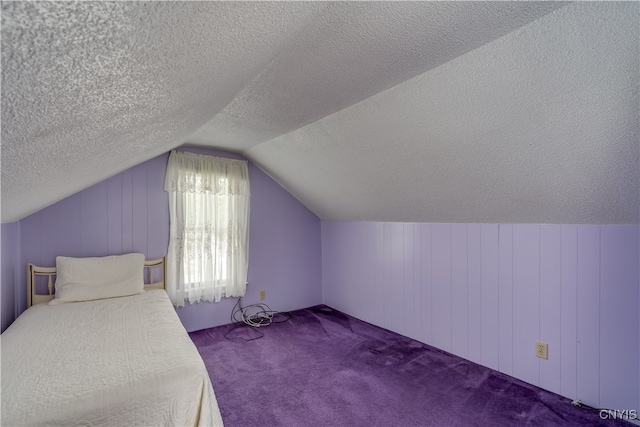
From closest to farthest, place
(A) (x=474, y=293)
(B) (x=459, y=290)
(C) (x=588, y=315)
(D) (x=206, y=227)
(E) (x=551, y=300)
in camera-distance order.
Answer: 1. (C) (x=588, y=315)
2. (E) (x=551, y=300)
3. (A) (x=474, y=293)
4. (B) (x=459, y=290)
5. (D) (x=206, y=227)

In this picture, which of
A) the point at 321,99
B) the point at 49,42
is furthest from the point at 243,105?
the point at 49,42

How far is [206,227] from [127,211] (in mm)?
767

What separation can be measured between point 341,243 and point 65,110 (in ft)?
11.4

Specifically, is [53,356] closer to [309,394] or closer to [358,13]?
[309,394]

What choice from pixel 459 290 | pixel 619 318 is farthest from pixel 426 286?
pixel 619 318

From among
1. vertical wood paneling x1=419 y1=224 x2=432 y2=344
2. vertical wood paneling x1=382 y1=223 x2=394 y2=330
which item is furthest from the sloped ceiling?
vertical wood paneling x1=382 y1=223 x2=394 y2=330

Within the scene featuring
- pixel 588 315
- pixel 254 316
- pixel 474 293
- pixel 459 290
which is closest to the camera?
pixel 588 315

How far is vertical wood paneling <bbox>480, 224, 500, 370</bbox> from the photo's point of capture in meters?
2.44

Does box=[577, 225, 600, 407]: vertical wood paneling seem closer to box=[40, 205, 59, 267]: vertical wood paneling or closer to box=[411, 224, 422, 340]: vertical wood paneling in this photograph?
box=[411, 224, 422, 340]: vertical wood paneling

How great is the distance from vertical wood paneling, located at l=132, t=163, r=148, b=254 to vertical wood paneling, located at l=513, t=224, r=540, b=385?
11.2ft

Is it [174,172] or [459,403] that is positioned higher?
[174,172]

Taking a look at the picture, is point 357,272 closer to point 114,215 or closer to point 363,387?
point 363,387

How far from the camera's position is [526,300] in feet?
7.43

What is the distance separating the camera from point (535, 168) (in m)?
1.81
